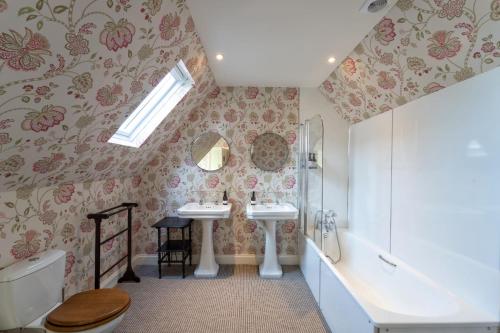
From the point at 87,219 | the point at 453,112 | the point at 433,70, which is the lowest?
the point at 87,219

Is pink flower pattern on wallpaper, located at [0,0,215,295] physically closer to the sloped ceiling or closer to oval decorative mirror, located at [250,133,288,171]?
the sloped ceiling

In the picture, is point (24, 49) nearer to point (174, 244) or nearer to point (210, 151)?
point (210, 151)

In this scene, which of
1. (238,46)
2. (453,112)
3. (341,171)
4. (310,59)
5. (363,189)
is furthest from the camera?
(341,171)

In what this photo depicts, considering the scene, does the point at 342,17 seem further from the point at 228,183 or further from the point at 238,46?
the point at 228,183

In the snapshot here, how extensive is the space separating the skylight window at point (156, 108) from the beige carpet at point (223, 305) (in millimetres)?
1529

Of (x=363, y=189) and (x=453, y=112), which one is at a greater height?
(x=453, y=112)

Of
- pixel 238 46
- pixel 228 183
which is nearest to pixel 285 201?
pixel 228 183

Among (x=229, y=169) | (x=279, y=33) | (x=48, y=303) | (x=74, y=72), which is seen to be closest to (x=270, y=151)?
(x=229, y=169)

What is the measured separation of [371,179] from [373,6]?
1.75 metres

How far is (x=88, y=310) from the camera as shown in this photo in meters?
1.62

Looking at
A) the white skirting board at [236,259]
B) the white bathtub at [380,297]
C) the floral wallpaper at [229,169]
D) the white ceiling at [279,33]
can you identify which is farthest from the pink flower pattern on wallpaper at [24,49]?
the white skirting board at [236,259]

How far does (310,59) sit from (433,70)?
3.48 feet

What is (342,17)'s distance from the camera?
1.80m

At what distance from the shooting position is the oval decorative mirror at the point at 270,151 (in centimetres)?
339
